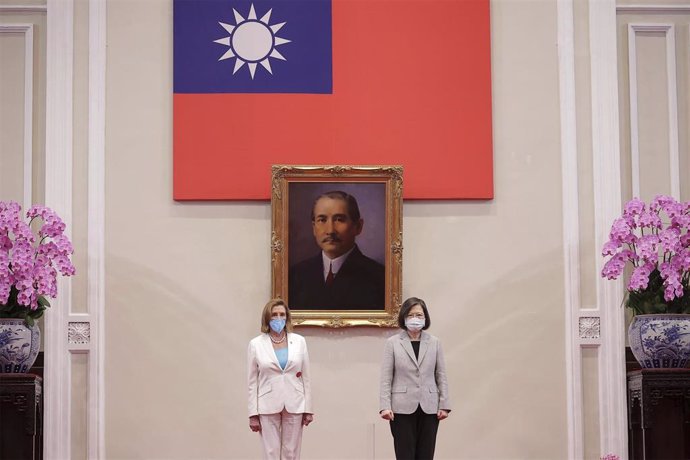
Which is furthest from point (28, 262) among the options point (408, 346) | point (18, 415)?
point (408, 346)

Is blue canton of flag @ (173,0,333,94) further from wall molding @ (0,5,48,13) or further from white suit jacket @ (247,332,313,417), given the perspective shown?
white suit jacket @ (247,332,313,417)

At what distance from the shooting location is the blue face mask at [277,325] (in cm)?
707

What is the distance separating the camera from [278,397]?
22.8 feet

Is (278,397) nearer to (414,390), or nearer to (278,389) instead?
(278,389)

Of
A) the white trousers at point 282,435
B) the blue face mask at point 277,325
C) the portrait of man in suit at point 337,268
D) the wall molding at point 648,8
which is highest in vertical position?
the wall molding at point 648,8

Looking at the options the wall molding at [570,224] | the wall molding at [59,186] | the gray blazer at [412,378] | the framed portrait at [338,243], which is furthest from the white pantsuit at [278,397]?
the wall molding at [570,224]

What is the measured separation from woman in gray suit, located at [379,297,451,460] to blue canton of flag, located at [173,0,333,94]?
106 inches

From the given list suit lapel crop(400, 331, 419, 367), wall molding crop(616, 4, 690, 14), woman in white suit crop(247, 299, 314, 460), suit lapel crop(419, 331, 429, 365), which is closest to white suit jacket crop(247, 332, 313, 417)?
woman in white suit crop(247, 299, 314, 460)

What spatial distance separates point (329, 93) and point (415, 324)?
2.62 meters

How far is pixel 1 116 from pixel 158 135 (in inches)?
52.6

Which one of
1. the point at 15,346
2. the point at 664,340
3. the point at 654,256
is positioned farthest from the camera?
the point at 654,256

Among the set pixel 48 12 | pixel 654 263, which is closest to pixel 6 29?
pixel 48 12

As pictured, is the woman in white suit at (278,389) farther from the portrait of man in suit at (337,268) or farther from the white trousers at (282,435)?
the portrait of man in suit at (337,268)

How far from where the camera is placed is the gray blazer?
22.1 feet
